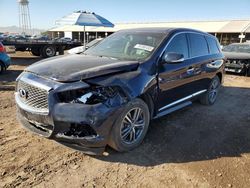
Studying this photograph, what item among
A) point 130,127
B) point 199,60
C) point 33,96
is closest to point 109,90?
point 130,127

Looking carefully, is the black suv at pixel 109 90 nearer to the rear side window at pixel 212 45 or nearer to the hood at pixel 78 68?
the hood at pixel 78 68

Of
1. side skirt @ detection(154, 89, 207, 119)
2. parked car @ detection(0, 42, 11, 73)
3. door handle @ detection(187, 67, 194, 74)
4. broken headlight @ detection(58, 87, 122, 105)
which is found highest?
door handle @ detection(187, 67, 194, 74)

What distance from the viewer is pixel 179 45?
476 cm

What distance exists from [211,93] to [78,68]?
13.5 feet

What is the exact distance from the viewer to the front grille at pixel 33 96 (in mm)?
3232

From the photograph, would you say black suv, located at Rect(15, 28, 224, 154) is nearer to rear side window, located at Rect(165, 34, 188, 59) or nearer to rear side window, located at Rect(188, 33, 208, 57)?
rear side window, located at Rect(165, 34, 188, 59)

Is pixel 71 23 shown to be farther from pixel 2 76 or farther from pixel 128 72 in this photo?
pixel 128 72

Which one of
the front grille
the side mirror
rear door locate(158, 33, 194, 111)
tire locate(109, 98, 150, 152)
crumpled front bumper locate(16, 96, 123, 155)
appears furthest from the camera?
rear door locate(158, 33, 194, 111)

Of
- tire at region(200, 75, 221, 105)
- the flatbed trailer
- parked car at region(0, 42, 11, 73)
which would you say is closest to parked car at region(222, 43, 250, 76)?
tire at region(200, 75, 221, 105)

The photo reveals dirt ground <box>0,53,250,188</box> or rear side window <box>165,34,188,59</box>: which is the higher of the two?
rear side window <box>165,34,188,59</box>

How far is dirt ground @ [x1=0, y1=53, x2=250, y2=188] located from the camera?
3121 mm

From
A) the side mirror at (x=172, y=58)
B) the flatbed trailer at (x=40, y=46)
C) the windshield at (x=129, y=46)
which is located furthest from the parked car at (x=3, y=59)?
the side mirror at (x=172, y=58)

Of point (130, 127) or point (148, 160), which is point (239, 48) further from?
point (148, 160)

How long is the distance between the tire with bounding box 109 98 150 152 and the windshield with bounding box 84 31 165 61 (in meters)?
0.89
